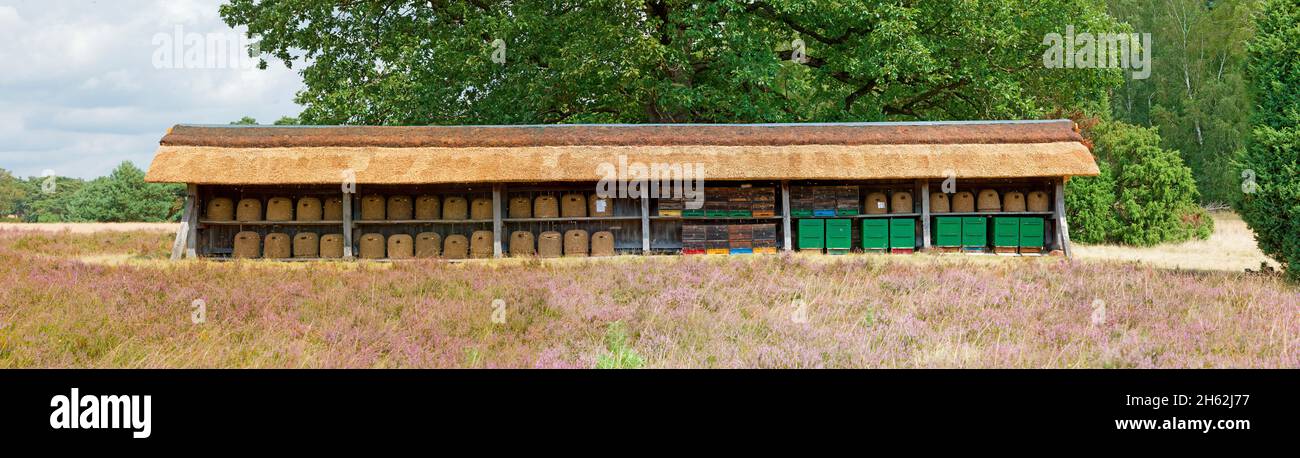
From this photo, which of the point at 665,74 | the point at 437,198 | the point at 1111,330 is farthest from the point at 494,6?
the point at 1111,330

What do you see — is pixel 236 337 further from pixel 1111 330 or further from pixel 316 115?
pixel 316 115

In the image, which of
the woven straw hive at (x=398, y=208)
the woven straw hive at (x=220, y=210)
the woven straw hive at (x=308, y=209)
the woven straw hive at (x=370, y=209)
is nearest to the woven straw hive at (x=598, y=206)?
the woven straw hive at (x=398, y=208)

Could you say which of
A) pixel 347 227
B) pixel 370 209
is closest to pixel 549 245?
pixel 370 209

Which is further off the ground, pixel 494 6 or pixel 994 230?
pixel 494 6

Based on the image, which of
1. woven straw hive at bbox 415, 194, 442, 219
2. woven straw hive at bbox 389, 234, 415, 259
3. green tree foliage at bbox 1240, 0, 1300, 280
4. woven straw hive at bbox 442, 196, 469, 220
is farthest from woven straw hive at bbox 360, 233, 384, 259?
green tree foliage at bbox 1240, 0, 1300, 280

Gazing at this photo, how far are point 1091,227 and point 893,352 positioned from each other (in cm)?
2116

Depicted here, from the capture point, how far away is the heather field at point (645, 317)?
27.5 feet

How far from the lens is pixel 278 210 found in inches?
808

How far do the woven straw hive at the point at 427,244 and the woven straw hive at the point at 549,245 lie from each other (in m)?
2.25

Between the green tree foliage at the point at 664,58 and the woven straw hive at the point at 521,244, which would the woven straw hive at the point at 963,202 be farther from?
the woven straw hive at the point at 521,244

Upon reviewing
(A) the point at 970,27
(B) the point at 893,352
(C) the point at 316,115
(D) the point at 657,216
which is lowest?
(B) the point at 893,352

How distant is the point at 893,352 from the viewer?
854 centimetres

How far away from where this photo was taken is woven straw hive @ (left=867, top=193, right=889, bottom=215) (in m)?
20.9

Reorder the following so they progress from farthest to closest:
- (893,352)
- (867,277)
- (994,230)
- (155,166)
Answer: (994,230)
(155,166)
(867,277)
(893,352)
